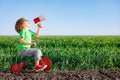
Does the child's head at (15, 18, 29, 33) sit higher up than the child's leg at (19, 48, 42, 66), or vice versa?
the child's head at (15, 18, 29, 33)

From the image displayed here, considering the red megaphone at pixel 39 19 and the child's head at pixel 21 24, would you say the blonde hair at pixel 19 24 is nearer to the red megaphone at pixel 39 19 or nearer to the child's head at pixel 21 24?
the child's head at pixel 21 24

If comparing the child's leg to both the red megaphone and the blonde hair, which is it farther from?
the red megaphone

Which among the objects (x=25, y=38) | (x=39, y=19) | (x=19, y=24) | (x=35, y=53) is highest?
(x=39, y=19)

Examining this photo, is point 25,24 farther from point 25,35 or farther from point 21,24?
point 25,35

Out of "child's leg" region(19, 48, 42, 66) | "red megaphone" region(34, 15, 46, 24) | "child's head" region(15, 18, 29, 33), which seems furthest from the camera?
"child's head" region(15, 18, 29, 33)

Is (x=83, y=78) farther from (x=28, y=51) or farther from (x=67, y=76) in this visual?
(x=28, y=51)

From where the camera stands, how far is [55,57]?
1074 centimetres

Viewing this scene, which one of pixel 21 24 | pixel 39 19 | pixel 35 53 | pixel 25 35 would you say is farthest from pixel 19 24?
pixel 35 53

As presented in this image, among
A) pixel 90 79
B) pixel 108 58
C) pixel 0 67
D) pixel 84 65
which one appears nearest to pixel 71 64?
pixel 84 65

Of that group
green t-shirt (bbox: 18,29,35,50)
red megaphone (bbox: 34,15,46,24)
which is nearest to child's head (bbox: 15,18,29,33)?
green t-shirt (bbox: 18,29,35,50)

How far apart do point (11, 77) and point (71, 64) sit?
118 inches

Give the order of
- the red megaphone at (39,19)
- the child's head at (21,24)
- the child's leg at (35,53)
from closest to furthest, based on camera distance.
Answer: the red megaphone at (39,19) → the child's leg at (35,53) → the child's head at (21,24)

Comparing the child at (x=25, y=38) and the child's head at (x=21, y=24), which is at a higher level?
the child's head at (x=21, y=24)

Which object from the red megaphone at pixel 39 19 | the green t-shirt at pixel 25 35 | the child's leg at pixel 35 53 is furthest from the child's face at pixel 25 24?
the child's leg at pixel 35 53
